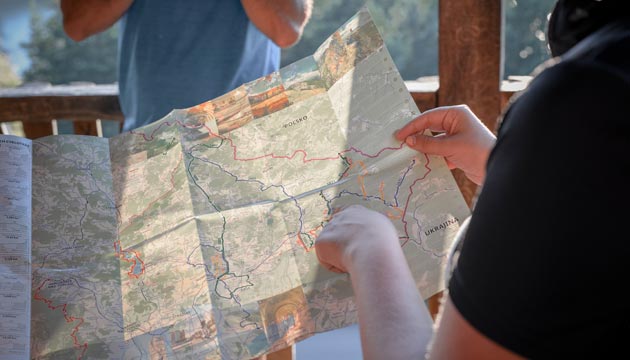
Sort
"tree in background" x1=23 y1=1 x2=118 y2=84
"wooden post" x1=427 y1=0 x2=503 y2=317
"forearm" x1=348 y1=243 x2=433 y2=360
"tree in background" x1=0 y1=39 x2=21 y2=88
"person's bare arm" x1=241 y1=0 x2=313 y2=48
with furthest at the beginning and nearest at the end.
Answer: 1. "tree in background" x1=0 y1=39 x2=21 y2=88
2. "tree in background" x1=23 y1=1 x2=118 y2=84
3. "wooden post" x1=427 y1=0 x2=503 y2=317
4. "person's bare arm" x1=241 y1=0 x2=313 y2=48
5. "forearm" x1=348 y1=243 x2=433 y2=360

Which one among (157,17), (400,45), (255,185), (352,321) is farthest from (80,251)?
(400,45)

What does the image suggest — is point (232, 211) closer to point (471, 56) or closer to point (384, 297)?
point (384, 297)

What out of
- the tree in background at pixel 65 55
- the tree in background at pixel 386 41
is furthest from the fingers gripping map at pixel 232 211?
the tree in background at pixel 65 55

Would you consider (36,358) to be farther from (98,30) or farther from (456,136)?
(98,30)

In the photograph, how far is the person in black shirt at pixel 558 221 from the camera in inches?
18.0

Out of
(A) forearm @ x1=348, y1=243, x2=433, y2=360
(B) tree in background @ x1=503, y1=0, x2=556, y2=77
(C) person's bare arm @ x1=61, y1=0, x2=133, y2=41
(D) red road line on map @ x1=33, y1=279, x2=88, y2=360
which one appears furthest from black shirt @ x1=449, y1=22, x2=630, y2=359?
(B) tree in background @ x1=503, y1=0, x2=556, y2=77

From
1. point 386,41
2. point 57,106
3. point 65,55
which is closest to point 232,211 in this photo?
point 57,106

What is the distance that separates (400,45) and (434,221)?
16.9m

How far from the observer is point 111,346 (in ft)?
3.04

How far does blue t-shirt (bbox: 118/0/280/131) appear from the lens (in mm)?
1492

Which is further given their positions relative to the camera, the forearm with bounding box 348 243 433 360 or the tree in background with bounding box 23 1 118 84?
the tree in background with bounding box 23 1 118 84

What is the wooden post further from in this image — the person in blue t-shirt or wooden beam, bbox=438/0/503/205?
the person in blue t-shirt

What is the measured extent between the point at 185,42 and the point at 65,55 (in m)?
19.2

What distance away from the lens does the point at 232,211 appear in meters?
1.03
